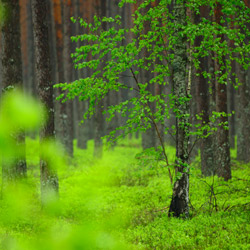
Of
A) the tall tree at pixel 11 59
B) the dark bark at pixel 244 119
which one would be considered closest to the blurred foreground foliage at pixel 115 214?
the tall tree at pixel 11 59

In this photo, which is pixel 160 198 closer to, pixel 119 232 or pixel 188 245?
pixel 119 232

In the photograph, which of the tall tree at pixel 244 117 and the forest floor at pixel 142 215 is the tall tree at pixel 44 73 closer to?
the forest floor at pixel 142 215

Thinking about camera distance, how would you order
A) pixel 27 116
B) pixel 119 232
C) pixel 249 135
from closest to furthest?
pixel 27 116 < pixel 119 232 < pixel 249 135

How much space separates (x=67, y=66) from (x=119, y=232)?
1542 cm

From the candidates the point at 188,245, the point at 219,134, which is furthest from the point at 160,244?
the point at 219,134

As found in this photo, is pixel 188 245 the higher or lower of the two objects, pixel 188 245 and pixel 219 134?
the lower

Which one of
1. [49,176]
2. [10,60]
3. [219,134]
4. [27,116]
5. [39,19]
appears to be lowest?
[49,176]

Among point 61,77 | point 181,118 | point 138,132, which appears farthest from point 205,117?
point 61,77

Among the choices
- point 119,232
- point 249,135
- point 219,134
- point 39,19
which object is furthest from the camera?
point 249,135

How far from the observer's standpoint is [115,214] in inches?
309

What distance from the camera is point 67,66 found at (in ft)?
66.3

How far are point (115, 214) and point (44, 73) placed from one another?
15.3ft

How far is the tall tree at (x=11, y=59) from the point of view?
344 inches

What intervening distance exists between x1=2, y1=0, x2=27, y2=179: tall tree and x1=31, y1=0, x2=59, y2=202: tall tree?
2.25ft
